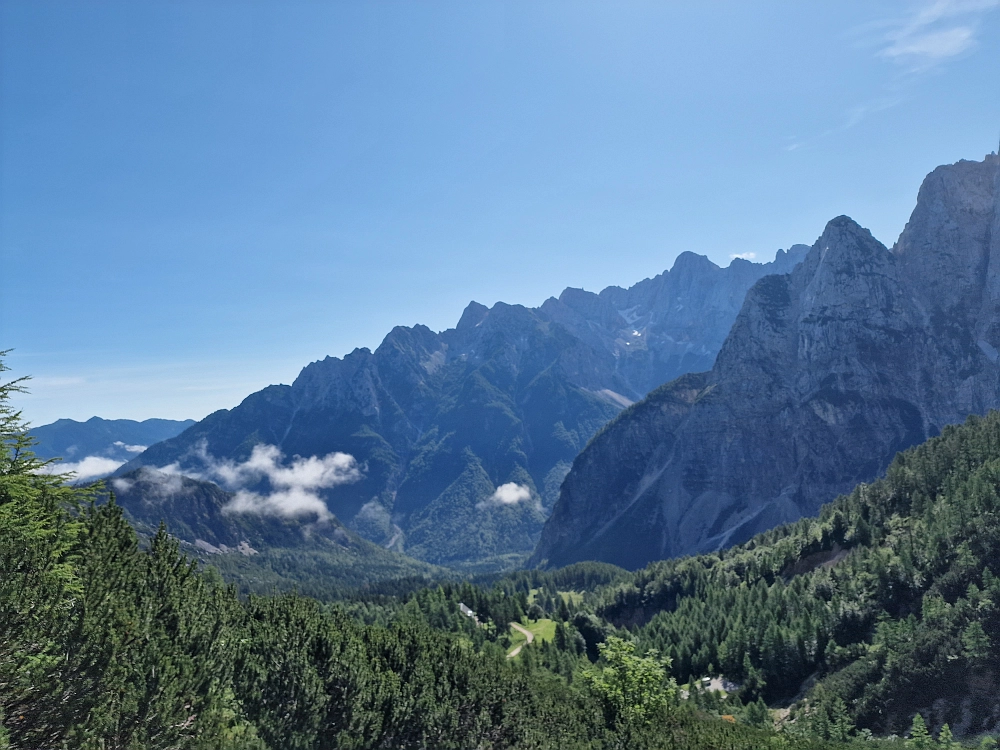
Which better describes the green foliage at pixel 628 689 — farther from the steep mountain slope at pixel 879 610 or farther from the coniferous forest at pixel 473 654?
the steep mountain slope at pixel 879 610

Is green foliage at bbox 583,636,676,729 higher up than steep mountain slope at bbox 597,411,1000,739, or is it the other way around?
green foliage at bbox 583,636,676,729

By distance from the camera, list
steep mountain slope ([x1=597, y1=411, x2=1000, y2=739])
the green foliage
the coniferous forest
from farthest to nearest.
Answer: steep mountain slope ([x1=597, y1=411, x2=1000, y2=739]) → the green foliage → the coniferous forest

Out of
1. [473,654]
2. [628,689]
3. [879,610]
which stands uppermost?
[473,654]

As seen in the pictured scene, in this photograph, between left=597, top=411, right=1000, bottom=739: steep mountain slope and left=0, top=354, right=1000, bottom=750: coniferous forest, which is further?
left=597, top=411, right=1000, bottom=739: steep mountain slope

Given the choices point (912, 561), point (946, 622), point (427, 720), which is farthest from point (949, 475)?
point (427, 720)

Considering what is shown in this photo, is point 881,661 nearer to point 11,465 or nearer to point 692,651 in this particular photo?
point 692,651

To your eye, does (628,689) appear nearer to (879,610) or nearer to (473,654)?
(473,654)

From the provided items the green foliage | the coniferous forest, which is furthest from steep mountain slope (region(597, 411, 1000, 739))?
the green foliage

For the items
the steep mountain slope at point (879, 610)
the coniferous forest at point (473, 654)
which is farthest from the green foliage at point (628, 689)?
the steep mountain slope at point (879, 610)

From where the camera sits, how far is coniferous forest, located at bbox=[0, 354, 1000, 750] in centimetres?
2725

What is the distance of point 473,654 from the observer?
228ft

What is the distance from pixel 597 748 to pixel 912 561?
337ft

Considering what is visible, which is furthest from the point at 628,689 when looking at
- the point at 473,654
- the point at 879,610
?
the point at 879,610

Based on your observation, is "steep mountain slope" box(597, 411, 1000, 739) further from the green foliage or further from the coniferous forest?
the green foliage
